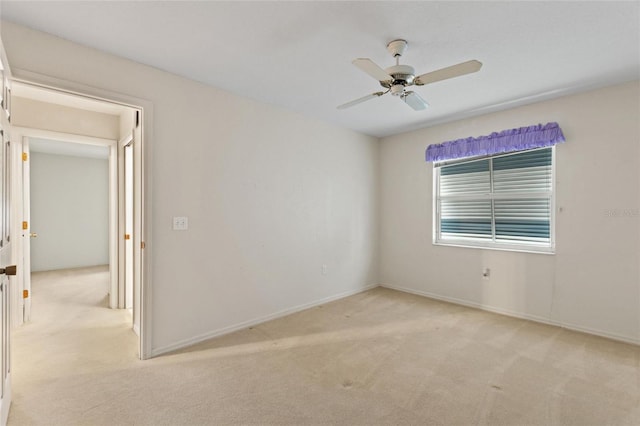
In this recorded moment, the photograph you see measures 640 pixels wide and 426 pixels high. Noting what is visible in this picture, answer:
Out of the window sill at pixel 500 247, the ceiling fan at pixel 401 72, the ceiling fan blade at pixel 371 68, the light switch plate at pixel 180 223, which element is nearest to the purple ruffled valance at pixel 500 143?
the window sill at pixel 500 247

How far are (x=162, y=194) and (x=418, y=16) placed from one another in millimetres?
2332

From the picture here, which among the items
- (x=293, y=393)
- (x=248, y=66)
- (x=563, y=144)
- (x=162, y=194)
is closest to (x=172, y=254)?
(x=162, y=194)

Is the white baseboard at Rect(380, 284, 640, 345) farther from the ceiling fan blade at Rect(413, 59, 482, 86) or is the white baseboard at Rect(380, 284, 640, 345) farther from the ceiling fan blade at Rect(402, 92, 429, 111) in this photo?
Answer: the ceiling fan blade at Rect(413, 59, 482, 86)

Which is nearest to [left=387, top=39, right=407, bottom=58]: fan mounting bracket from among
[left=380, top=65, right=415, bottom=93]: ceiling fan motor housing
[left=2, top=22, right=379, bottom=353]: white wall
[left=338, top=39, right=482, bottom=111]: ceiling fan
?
[left=338, top=39, right=482, bottom=111]: ceiling fan

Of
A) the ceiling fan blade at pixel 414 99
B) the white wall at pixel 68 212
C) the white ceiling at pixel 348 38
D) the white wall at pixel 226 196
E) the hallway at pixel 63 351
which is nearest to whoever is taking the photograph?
the white ceiling at pixel 348 38

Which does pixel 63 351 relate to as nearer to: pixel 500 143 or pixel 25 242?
pixel 25 242

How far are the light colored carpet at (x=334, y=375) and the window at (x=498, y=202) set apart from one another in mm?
998

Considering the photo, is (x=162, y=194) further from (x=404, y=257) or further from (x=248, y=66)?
(x=404, y=257)

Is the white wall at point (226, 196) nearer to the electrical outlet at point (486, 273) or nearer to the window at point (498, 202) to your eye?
the window at point (498, 202)

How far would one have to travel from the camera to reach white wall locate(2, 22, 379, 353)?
244 centimetres

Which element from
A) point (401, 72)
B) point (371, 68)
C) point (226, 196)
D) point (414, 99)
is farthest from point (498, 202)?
point (226, 196)

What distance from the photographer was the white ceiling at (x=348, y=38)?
181cm

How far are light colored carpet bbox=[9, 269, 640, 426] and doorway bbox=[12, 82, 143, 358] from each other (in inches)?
17.8

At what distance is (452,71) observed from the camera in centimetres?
194
